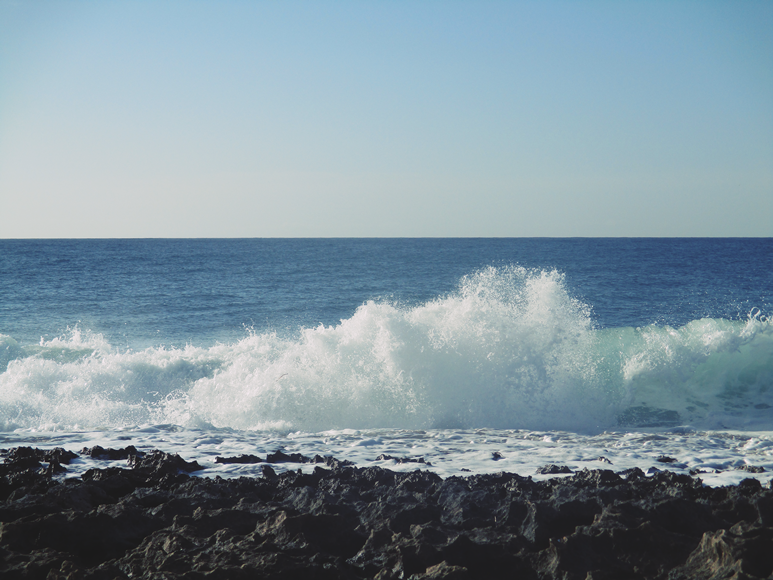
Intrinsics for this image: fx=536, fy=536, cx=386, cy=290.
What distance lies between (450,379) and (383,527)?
21.2 ft

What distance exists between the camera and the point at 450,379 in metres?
10.3

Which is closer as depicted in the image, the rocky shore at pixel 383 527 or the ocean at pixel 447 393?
the rocky shore at pixel 383 527

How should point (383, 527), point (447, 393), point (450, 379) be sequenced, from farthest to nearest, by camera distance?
point (450, 379), point (447, 393), point (383, 527)

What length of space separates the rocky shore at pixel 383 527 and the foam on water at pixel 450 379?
4192 millimetres

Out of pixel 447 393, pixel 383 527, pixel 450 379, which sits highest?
pixel 383 527

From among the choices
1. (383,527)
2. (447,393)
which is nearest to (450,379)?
(447,393)

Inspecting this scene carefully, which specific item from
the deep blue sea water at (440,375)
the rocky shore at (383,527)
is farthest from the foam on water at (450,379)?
the rocky shore at (383,527)

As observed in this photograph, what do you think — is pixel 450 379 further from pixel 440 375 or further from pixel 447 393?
pixel 447 393

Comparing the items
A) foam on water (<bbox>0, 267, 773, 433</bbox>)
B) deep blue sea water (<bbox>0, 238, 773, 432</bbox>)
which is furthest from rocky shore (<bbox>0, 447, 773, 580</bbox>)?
deep blue sea water (<bbox>0, 238, 773, 432</bbox>)

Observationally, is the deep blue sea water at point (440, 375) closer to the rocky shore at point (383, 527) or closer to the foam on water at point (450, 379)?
the foam on water at point (450, 379)

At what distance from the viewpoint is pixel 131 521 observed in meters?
3.99

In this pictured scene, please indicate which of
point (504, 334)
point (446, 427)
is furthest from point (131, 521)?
point (504, 334)

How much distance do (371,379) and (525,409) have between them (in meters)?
2.92

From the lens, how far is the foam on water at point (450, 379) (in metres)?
9.64
